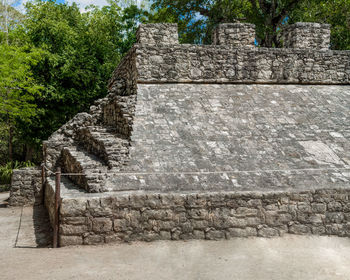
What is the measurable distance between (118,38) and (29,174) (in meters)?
13.5

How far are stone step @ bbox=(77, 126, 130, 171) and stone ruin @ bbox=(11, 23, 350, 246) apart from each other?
24 mm

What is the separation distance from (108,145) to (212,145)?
2027mm

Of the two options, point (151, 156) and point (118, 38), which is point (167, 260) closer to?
point (151, 156)

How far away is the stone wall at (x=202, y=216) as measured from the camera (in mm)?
4848

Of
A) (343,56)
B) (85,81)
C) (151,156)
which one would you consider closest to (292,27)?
(343,56)

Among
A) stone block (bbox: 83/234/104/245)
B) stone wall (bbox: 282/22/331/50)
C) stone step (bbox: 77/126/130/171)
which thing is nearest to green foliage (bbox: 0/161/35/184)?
stone step (bbox: 77/126/130/171)

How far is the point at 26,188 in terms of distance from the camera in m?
9.26

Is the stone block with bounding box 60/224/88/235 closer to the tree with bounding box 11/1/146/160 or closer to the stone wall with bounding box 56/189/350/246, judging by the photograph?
the stone wall with bounding box 56/189/350/246

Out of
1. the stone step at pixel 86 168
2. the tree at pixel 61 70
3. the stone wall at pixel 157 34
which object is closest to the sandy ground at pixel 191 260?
the stone step at pixel 86 168

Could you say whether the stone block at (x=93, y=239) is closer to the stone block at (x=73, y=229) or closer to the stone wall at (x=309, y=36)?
the stone block at (x=73, y=229)

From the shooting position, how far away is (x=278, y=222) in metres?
5.27

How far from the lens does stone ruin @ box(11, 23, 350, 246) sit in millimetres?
5055

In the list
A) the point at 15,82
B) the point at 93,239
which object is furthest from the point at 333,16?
the point at 93,239

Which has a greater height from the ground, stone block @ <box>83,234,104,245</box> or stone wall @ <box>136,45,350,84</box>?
stone wall @ <box>136,45,350,84</box>
